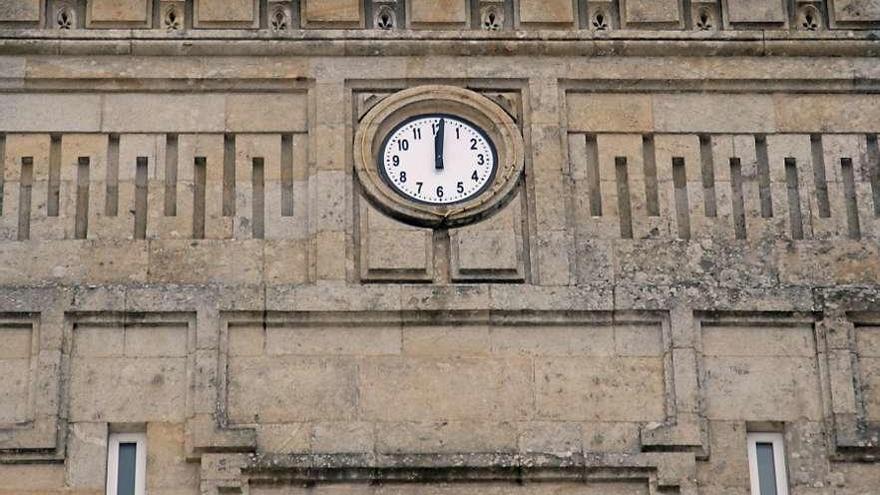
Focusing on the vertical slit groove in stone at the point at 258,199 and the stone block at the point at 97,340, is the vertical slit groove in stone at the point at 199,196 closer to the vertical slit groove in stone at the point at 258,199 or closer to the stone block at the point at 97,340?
the vertical slit groove in stone at the point at 258,199

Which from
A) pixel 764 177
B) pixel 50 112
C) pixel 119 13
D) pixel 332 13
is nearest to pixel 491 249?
pixel 764 177

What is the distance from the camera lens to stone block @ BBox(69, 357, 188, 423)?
967 inches

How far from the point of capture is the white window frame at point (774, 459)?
24594 millimetres

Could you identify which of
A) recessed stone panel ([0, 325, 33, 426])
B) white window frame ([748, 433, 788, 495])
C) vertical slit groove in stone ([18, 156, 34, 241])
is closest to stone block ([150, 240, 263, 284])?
vertical slit groove in stone ([18, 156, 34, 241])

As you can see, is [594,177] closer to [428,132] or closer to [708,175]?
[708,175]

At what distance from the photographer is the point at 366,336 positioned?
24938 millimetres

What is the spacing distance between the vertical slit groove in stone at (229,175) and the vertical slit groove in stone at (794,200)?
5.34m

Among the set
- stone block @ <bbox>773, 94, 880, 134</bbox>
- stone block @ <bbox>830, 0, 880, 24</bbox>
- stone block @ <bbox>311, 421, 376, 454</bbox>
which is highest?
stone block @ <bbox>830, 0, 880, 24</bbox>

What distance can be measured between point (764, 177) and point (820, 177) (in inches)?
21.4

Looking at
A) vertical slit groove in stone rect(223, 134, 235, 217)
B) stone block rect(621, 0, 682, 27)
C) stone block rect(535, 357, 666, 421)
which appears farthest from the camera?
stone block rect(621, 0, 682, 27)

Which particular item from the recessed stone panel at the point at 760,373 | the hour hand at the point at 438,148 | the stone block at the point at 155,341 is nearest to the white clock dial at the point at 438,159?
the hour hand at the point at 438,148

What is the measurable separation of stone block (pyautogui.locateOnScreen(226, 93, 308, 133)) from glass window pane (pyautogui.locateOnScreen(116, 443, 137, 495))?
133 inches

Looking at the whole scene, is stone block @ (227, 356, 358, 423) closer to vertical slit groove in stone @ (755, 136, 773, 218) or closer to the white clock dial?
the white clock dial

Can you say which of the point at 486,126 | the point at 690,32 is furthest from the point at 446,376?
the point at 690,32
